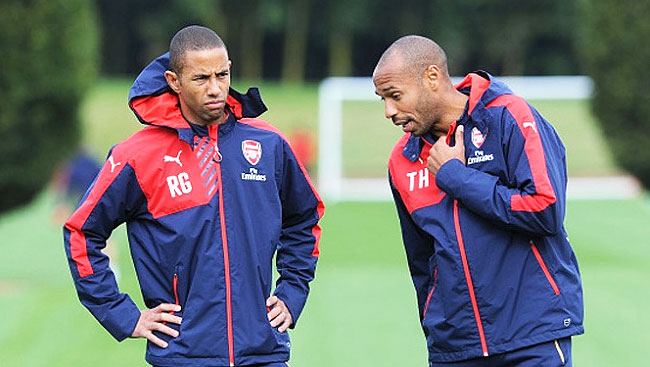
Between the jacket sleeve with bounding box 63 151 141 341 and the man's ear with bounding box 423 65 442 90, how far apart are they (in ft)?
3.86

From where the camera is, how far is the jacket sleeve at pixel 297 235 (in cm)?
471

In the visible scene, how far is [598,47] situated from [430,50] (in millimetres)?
10876

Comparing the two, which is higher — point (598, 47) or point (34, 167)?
point (598, 47)

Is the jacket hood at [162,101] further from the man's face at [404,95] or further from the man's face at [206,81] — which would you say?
the man's face at [404,95]

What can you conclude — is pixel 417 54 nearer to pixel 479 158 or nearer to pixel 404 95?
pixel 404 95

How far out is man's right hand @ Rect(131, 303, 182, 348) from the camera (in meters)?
4.41

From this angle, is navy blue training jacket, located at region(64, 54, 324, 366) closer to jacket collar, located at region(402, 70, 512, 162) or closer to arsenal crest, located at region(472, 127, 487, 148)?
jacket collar, located at region(402, 70, 512, 162)

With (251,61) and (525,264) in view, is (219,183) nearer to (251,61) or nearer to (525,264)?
(525,264)

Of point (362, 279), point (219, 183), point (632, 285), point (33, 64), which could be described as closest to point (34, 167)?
point (33, 64)

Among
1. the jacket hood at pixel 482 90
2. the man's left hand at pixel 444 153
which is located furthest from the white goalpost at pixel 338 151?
the man's left hand at pixel 444 153

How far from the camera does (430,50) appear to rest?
15.0 ft

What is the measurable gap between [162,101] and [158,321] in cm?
83

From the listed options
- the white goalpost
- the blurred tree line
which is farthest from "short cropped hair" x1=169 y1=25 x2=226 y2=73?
the blurred tree line

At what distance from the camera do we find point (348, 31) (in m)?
40.4
